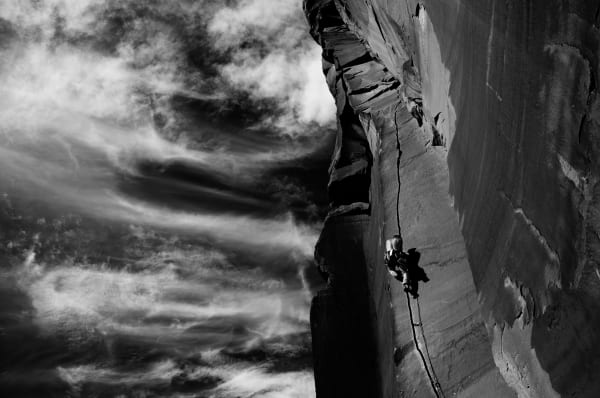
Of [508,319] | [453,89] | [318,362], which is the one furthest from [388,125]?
[508,319]

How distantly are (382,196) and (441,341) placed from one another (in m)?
4.06

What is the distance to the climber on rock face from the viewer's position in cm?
902

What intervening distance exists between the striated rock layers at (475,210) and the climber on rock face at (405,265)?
16 centimetres

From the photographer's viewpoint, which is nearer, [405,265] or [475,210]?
[475,210]

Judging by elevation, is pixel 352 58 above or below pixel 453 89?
above

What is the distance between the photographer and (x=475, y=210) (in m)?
7.05

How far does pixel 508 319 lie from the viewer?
616cm

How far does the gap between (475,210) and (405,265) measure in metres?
2.37

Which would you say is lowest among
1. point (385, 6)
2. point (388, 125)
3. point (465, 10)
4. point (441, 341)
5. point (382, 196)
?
point (441, 341)

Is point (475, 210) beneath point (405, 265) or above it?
beneath

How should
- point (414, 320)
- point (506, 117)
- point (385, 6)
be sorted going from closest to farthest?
point (506, 117)
point (414, 320)
point (385, 6)

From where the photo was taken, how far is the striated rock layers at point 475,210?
434cm

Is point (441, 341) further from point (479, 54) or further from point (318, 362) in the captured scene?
point (318, 362)

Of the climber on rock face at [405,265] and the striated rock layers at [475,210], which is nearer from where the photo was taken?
the striated rock layers at [475,210]
